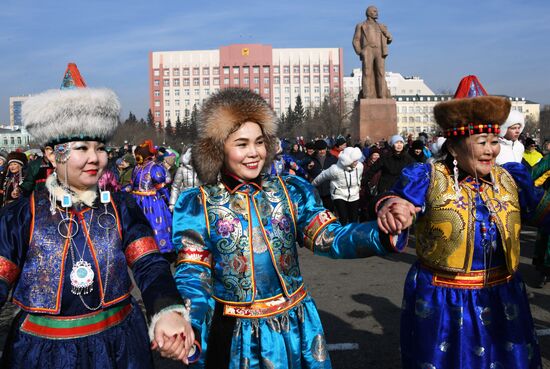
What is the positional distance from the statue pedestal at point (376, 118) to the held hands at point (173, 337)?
54.3 ft

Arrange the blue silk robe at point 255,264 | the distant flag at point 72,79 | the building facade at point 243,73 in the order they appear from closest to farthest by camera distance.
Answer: the blue silk robe at point 255,264 → the distant flag at point 72,79 → the building facade at point 243,73

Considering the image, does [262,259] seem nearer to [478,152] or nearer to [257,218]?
[257,218]

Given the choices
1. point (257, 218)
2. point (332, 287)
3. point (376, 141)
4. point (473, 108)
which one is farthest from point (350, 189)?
point (376, 141)

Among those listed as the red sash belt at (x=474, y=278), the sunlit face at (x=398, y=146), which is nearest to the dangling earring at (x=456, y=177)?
the red sash belt at (x=474, y=278)

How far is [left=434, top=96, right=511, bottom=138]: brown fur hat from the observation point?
3.37 m

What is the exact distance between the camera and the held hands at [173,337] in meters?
2.13

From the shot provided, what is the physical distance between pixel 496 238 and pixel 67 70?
2.62 m

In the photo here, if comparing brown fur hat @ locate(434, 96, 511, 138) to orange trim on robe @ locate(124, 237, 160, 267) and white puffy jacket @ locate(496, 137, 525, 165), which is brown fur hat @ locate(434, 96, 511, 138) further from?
white puffy jacket @ locate(496, 137, 525, 165)

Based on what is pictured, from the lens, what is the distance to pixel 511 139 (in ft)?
17.9

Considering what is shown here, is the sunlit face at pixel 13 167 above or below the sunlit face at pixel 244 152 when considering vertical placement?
below

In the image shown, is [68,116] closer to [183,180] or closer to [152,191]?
[183,180]

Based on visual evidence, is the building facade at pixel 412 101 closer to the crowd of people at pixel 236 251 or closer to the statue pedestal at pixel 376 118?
the statue pedestal at pixel 376 118

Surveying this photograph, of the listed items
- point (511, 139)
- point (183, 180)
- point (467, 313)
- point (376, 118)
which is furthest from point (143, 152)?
point (376, 118)

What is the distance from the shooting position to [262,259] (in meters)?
2.79
